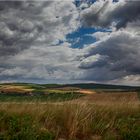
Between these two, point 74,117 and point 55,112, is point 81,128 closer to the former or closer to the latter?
point 74,117

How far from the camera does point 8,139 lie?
9203 millimetres

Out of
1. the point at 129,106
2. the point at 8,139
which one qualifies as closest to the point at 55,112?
the point at 8,139

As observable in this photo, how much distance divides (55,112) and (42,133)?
181 centimetres

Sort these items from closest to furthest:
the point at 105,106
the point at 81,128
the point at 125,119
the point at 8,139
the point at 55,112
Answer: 1. the point at 8,139
2. the point at 81,128
3. the point at 55,112
4. the point at 125,119
5. the point at 105,106

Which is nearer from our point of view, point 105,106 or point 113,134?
point 113,134

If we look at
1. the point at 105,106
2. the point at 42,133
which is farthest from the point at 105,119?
the point at 42,133

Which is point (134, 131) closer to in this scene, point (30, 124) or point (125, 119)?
point (125, 119)

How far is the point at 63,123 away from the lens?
35.8ft

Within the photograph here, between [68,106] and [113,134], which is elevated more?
[68,106]

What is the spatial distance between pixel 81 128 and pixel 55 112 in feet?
4.23

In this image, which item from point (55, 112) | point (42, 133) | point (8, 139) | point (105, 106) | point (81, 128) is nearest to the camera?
point (8, 139)

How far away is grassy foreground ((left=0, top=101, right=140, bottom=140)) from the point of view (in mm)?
9794

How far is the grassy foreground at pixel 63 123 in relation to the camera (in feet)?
32.1

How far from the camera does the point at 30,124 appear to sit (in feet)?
33.2
